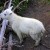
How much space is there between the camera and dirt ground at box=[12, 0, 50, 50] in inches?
250

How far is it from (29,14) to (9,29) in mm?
1559

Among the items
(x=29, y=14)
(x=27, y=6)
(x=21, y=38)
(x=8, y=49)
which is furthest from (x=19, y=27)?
(x=27, y=6)

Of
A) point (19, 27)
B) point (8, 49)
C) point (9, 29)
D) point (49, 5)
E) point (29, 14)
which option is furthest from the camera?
point (49, 5)

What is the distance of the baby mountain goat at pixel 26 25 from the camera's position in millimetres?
5895

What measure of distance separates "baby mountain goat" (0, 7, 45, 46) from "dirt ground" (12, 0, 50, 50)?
0.76 ft

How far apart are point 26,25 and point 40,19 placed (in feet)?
5.84

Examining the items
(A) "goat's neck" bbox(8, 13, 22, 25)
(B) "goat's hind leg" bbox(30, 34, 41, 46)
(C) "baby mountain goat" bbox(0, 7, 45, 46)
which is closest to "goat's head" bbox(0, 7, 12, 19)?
(C) "baby mountain goat" bbox(0, 7, 45, 46)

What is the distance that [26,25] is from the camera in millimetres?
5984

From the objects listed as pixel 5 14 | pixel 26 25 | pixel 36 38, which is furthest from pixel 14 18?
pixel 36 38

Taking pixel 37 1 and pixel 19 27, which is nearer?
pixel 19 27

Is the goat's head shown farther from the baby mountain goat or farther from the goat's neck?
the goat's neck

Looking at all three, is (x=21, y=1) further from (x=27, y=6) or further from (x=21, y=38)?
(x=21, y=38)

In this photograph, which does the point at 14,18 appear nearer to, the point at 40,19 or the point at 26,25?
the point at 26,25

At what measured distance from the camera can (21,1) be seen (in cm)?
830
